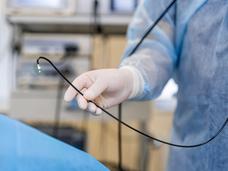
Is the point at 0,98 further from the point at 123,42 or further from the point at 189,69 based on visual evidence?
the point at 189,69

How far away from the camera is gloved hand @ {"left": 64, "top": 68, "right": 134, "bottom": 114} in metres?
0.51

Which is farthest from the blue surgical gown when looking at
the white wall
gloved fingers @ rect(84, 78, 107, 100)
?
the white wall

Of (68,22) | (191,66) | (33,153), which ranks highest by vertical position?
(68,22)

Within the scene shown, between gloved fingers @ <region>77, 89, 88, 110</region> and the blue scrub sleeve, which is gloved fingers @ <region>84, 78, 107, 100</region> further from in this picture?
the blue scrub sleeve

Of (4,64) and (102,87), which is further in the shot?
(4,64)

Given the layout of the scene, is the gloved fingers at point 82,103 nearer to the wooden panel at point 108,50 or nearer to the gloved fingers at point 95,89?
the gloved fingers at point 95,89

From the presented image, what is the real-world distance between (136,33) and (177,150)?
262 millimetres

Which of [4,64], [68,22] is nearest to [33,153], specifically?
[68,22]

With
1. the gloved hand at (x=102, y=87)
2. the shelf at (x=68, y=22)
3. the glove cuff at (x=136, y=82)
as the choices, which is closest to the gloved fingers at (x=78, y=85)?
the gloved hand at (x=102, y=87)

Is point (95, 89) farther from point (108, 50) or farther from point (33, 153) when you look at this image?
point (108, 50)

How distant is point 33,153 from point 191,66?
0.36m

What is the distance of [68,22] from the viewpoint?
1.20 metres

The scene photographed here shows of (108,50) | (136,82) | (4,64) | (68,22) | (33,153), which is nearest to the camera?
(33,153)

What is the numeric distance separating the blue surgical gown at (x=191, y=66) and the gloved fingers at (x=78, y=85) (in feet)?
0.46
